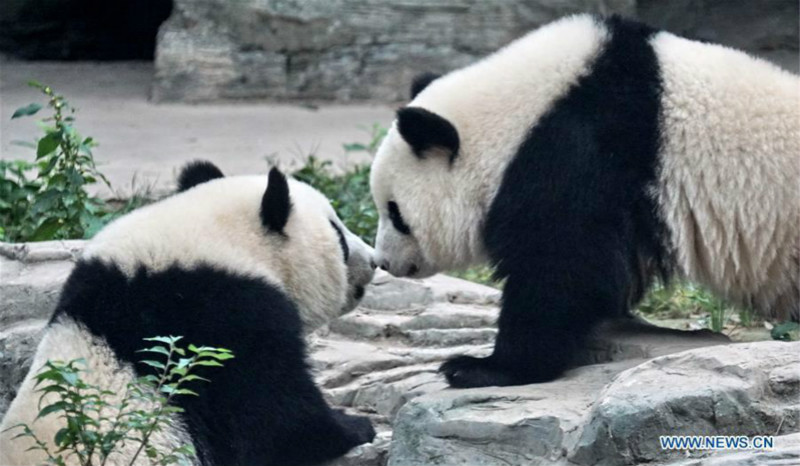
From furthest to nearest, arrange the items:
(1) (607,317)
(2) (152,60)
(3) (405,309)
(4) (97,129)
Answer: (2) (152,60) < (4) (97,129) < (3) (405,309) < (1) (607,317)

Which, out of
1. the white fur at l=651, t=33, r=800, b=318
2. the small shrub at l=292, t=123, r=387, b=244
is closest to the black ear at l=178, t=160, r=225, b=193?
the white fur at l=651, t=33, r=800, b=318

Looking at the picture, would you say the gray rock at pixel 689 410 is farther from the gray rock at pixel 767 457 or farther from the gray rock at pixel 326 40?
the gray rock at pixel 326 40

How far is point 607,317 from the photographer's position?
14.2 ft

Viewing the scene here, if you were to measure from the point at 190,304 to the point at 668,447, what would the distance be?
5.64 feet

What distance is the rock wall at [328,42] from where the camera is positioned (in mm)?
10625

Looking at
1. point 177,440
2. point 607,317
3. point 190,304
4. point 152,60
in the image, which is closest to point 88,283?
point 190,304

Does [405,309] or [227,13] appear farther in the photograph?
[227,13]

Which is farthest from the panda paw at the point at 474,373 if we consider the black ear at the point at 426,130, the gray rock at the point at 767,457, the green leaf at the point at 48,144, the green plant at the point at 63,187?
the green leaf at the point at 48,144

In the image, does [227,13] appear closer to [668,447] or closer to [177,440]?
[177,440]

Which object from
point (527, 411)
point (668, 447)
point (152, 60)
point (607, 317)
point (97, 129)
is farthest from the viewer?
point (152, 60)

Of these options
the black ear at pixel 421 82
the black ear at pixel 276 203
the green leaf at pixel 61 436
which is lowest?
the green leaf at pixel 61 436

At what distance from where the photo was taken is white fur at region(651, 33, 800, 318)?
431 centimetres

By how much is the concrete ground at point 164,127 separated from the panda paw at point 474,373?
3931 mm

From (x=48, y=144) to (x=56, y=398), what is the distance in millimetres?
2475
